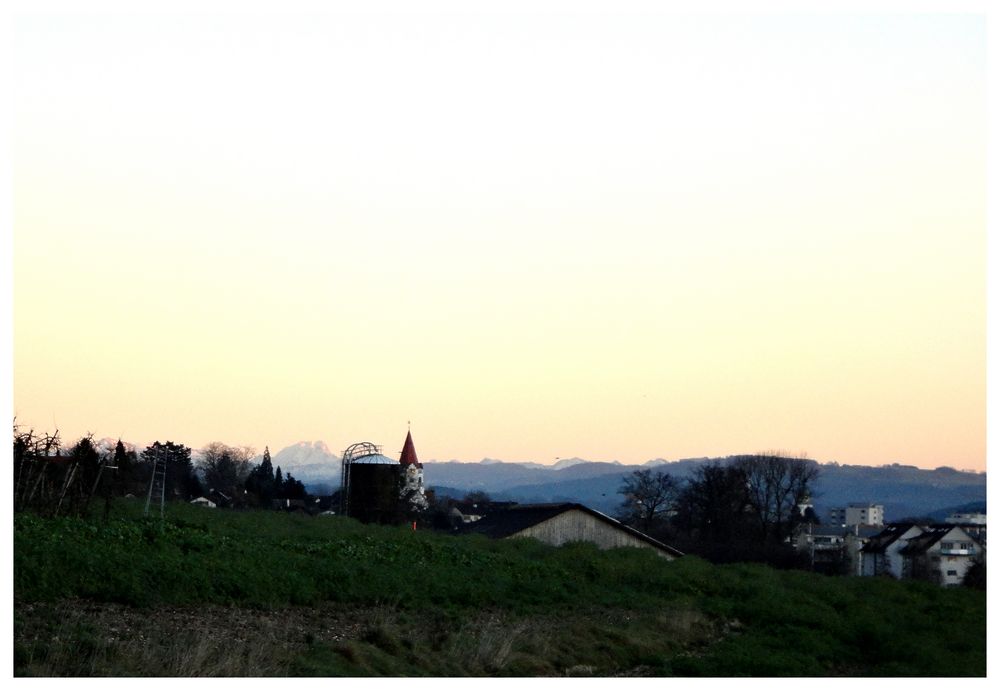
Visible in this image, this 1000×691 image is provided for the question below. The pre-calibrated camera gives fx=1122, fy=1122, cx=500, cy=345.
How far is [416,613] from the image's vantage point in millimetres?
15984

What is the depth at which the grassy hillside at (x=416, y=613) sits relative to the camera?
11812 mm

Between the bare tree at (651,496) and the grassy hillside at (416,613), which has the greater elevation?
the bare tree at (651,496)

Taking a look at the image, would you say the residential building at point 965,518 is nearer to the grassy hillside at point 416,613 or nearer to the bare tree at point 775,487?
the bare tree at point 775,487

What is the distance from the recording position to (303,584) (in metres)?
16.1

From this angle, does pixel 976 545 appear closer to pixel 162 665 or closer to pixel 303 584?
pixel 303 584

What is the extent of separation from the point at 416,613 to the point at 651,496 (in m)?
26.4

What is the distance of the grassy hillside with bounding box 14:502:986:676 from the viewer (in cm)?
1181

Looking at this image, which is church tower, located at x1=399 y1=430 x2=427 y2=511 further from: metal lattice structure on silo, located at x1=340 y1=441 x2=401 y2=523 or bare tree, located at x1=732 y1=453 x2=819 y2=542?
bare tree, located at x1=732 y1=453 x2=819 y2=542

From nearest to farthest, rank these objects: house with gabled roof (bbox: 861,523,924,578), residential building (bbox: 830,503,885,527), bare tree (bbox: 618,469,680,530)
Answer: house with gabled roof (bbox: 861,523,924,578), bare tree (bbox: 618,469,680,530), residential building (bbox: 830,503,885,527)

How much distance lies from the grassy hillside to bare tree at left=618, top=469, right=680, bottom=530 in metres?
18.3

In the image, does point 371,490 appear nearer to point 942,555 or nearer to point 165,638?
point 942,555

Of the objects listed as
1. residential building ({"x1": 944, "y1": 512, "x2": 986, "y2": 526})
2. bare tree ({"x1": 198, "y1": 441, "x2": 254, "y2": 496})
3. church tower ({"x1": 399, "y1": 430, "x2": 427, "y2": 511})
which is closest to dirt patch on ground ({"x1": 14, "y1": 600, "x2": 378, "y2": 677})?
residential building ({"x1": 944, "y1": 512, "x2": 986, "y2": 526})

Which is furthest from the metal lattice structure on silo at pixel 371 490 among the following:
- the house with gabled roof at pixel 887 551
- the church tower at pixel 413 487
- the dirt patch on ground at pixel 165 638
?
the dirt patch on ground at pixel 165 638

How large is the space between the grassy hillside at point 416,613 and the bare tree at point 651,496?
60.2 feet
